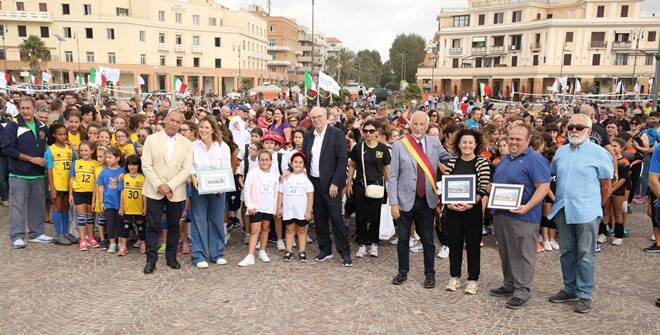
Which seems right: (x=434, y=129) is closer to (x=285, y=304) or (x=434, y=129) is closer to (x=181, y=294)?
(x=285, y=304)

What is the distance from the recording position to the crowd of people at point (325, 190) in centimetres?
522

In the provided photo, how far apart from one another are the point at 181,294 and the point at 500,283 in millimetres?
4008

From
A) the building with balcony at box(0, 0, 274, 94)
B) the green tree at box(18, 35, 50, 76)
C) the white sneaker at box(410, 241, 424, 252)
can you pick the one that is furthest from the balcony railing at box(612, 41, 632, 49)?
the green tree at box(18, 35, 50, 76)

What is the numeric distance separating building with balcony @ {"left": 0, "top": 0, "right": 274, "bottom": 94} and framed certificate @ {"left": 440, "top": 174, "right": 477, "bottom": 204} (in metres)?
60.6

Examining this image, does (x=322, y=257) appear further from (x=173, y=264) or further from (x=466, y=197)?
(x=466, y=197)

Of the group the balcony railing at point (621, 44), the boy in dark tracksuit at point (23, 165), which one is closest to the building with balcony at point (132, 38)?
the balcony railing at point (621, 44)

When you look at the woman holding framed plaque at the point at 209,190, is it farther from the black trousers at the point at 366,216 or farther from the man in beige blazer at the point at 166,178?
→ the black trousers at the point at 366,216

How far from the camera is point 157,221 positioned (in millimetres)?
6324

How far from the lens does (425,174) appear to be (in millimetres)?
5719

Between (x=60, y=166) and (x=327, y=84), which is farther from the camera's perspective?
(x=327, y=84)

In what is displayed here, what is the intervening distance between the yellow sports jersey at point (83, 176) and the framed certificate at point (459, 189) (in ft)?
17.1

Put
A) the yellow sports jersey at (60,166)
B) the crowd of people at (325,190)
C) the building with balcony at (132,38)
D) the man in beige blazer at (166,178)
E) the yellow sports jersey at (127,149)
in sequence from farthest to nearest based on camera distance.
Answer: the building with balcony at (132,38)
the yellow sports jersey at (127,149)
the yellow sports jersey at (60,166)
the man in beige blazer at (166,178)
the crowd of people at (325,190)

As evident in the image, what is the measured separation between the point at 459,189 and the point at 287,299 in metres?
2.37

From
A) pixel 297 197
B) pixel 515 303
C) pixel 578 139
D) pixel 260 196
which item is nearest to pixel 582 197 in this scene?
pixel 578 139
